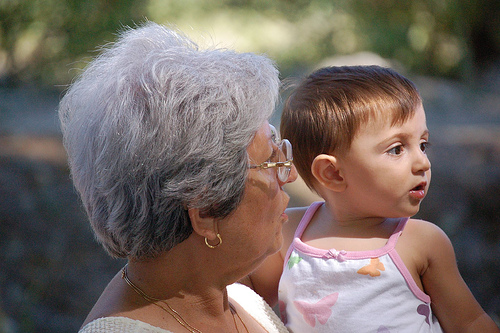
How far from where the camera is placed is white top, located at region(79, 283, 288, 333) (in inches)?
58.1

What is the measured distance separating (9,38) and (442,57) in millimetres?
7553

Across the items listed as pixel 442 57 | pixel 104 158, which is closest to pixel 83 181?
pixel 104 158

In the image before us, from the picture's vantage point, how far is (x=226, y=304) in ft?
5.83

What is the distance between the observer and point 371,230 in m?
1.82

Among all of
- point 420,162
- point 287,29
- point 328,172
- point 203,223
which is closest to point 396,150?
point 420,162

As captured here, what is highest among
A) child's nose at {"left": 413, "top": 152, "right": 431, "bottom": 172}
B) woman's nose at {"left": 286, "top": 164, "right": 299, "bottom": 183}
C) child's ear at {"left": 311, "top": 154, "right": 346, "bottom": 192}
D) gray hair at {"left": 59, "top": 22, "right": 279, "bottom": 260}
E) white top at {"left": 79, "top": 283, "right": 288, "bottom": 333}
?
gray hair at {"left": 59, "top": 22, "right": 279, "bottom": 260}

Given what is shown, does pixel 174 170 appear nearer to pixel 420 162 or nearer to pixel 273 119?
pixel 420 162

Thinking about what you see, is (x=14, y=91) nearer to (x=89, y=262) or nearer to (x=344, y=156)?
(x=89, y=262)

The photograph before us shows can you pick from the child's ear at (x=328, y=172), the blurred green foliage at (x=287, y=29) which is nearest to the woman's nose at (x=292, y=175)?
the child's ear at (x=328, y=172)

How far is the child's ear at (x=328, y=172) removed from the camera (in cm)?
179

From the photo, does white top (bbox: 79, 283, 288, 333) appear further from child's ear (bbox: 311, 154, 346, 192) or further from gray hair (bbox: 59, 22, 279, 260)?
child's ear (bbox: 311, 154, 346, 192)

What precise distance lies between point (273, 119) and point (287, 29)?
8.30 metres

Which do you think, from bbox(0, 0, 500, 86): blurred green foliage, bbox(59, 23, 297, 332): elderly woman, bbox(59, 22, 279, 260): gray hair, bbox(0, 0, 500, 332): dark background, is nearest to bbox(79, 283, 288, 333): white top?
bbox(59, 23, 297, 332): elderly woman

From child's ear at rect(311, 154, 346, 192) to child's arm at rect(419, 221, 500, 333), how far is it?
31cm
